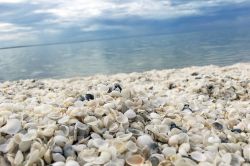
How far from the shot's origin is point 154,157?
3.15 meters

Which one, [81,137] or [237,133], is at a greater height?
[81,137]

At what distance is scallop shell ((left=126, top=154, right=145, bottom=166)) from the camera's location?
304cm

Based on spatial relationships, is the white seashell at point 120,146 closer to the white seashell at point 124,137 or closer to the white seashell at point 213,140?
the white seashell at point 124,137

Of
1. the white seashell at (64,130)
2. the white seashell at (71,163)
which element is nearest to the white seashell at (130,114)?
the white seashell at (64,130)

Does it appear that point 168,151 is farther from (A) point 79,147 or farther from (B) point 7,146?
(B) point 7,146

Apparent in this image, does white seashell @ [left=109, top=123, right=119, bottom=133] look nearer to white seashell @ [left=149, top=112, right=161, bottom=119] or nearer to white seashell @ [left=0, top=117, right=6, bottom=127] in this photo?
white seashell @ [left=149, top=112, right=161, bottom=119]

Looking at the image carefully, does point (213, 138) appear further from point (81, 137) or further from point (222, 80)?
point (222, 80)

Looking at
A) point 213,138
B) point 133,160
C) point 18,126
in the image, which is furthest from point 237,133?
point 18,126

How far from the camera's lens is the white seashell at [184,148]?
3324 millimetres

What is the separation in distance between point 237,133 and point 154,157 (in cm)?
150

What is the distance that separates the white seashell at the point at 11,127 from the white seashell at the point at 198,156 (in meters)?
1.60

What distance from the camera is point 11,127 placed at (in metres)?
3.38

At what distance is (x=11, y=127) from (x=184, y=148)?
160 centimetres

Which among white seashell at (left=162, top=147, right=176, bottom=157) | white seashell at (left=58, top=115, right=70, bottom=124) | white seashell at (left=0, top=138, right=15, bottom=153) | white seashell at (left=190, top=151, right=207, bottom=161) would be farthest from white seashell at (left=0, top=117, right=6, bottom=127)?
white seashell at (left=190, top=151, right=207, bottom=161)
